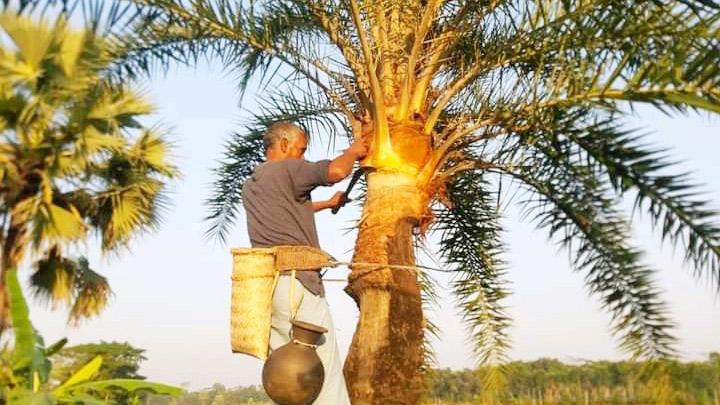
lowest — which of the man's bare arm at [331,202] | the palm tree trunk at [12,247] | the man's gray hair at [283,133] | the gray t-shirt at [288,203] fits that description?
the gray t-shirt at [288,203]

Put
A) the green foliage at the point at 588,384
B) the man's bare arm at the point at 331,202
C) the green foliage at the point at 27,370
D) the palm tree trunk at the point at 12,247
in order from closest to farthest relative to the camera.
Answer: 1. the green foliage at the point at 588,384
2. the man's bare arm at the point at 331,202
3. the green foliage at the point at 27,370
4. the palm tree trunk at the point at 12,247

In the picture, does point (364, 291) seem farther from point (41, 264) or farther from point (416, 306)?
point (41, 264)

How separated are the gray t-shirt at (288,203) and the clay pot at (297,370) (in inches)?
14.8

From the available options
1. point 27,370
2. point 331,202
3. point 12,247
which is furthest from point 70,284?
point 331,202

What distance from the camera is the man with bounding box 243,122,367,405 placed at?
4.68 metres

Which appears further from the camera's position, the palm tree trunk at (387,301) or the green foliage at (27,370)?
the green foliage at (27,370)

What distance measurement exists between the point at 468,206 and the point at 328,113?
164 cm

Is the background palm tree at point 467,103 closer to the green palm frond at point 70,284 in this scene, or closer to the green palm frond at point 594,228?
the green palm frond at point 594,228

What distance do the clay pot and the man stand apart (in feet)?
0.56

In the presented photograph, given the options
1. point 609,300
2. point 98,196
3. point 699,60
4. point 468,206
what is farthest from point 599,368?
point 98,196

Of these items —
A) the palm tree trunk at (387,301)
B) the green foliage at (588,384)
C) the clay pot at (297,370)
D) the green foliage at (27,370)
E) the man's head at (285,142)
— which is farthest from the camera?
the green foliage at (27,370)

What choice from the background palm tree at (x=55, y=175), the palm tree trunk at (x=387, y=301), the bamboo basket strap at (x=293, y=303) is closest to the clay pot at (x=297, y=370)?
the bamboo basket strap at (x=293, y=303)

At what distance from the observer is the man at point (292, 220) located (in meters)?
4.68

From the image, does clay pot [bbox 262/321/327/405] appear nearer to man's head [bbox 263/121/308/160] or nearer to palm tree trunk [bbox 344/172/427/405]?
man's head [bbox 263/121/308/160]
